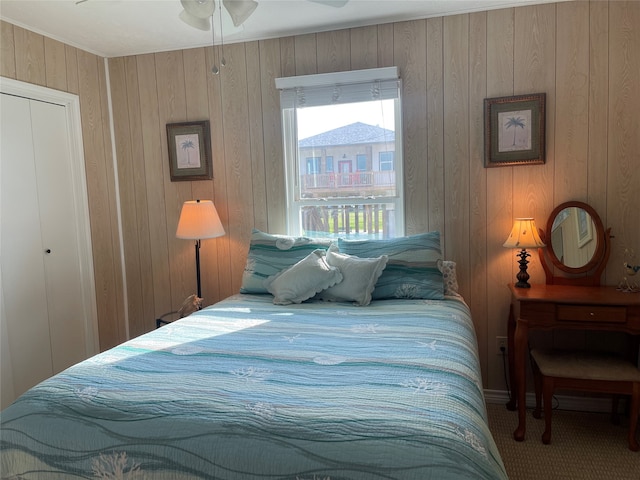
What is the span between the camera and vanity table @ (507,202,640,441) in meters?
2.30

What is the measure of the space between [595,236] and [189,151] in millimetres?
2747

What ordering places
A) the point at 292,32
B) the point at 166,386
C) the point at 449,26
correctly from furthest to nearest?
the point at 292,32 → the point at 449,26 → the point at 166,386

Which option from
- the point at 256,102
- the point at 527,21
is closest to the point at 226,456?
the point at 256,102

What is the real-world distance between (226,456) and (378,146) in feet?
7.38

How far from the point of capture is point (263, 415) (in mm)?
1238

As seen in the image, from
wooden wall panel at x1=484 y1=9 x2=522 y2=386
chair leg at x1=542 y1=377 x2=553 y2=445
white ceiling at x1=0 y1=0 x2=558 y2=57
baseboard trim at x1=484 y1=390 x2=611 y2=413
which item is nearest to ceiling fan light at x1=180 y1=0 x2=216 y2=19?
white ceiling at x1=0 y1=0 x2=558 y2=57

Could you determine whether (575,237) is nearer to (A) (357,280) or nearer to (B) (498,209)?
(B) (498,209)

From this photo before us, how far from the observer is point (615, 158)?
103 inches

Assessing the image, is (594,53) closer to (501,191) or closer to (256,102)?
(501,191)

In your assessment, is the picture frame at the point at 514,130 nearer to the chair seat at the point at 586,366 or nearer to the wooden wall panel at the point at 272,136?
the chair seat at the point at 586,366

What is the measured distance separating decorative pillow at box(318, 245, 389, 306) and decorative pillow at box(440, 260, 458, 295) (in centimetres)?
41

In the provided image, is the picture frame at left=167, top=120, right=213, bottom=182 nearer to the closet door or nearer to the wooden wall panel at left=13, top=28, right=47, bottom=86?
the closet door

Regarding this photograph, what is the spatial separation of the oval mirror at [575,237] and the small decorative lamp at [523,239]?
12 cm

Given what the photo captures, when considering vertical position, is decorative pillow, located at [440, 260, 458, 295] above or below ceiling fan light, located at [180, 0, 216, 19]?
below
